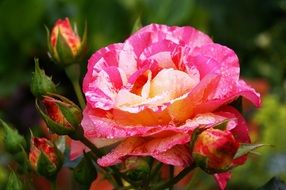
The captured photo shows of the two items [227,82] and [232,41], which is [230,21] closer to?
[232,41]

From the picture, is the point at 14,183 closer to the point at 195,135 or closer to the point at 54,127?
the point at 54,127

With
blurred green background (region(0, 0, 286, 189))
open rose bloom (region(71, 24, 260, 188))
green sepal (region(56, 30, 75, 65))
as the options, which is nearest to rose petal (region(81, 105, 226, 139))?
open rose bloom (region(71, 24, 260, 188))

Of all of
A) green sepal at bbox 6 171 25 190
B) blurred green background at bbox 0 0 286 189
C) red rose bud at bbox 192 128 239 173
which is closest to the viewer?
red rose bud at bbox 192 128 239 173

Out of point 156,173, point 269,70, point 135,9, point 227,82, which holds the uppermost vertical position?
point 227,82

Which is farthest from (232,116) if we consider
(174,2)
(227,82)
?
(174,2)

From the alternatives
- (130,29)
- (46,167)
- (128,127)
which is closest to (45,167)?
(46,167)

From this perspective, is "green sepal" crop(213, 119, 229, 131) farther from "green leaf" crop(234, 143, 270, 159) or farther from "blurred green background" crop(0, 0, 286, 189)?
"blurred green background" crop(0, 0, 286, 189)

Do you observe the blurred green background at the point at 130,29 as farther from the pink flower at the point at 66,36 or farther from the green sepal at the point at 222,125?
the green sepal at the point at 222,125
